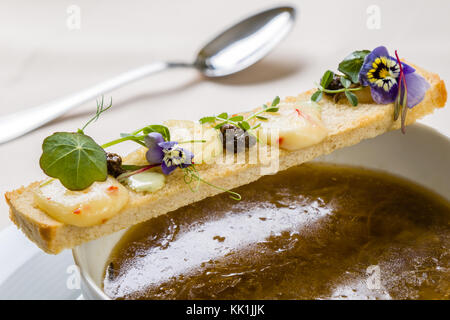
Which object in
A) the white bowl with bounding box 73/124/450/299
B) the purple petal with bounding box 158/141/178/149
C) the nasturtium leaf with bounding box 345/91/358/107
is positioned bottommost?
the white bowl with bounding box 73/124/450/299

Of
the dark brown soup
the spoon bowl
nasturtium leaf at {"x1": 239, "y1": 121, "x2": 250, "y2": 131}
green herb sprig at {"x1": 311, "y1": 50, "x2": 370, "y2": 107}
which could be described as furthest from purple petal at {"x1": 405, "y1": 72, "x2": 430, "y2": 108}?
the spoon bowl

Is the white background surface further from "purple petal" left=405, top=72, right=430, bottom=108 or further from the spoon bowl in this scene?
"purple petal" left=405, top=72, right=430, bottom=108

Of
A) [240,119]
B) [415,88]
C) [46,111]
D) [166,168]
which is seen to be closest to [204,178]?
[166,168]

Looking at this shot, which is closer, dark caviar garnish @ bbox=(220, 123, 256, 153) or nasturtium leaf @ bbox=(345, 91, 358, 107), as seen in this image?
dark caviar garnish @ bbox=(220, 123, 256, 153)

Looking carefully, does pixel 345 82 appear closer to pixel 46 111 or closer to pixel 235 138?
pixel 235 138

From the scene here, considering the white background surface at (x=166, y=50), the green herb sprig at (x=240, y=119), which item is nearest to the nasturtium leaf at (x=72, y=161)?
the green herb sprig at (x=240, y=119)

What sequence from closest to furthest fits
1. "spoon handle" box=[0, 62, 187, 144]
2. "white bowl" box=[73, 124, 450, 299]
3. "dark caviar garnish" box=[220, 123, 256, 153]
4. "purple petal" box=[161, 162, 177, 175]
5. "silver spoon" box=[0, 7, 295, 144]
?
"purple petal" box=[161, 162, 177, 175], "dark caviar garnish" box=[220, 123, 256, 153], "white bowl" box=[73, 124, 450, 299], "spoon handle" box=[0, 62, 187, 144], "silver spoon" box=[0, 7, 295, 144]
